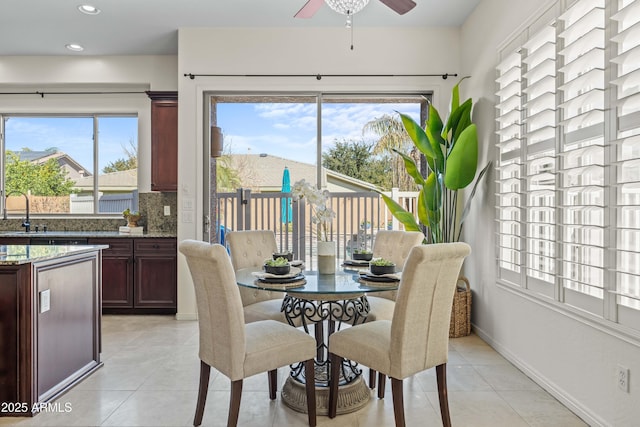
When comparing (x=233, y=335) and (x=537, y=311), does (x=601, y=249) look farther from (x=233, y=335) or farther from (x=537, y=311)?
(x=233, y=335)

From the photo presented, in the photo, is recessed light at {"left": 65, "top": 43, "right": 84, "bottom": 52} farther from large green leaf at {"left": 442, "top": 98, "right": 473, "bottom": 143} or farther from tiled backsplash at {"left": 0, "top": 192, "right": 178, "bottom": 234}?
large green leaf at {"left": 442, "top": 98, "right": 473, "bottom": 143}

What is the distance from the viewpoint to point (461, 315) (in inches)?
146

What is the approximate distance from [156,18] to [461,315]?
4.20m

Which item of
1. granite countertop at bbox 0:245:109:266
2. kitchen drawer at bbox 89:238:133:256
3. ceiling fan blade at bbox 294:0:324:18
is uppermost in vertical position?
ceiling fan blade at bbox 294:0:324:18

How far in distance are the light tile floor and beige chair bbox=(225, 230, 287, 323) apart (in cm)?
52

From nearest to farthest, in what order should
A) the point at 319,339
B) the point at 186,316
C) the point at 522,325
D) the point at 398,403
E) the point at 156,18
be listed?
the point at 398,403 → the point at 319,339 → the point at 522,325 → the point at 156,18 → the point at 186,316

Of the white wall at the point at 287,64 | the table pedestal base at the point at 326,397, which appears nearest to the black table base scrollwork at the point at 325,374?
the table pedestal base at the point at 326,397

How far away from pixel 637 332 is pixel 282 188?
3.61m

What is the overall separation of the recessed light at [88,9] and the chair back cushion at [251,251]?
266cm

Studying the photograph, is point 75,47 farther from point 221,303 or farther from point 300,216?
point 221,303

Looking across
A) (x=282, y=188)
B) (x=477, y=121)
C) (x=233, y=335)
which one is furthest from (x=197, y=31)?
(x=233, y=335)

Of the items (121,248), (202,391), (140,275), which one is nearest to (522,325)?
(202,391)

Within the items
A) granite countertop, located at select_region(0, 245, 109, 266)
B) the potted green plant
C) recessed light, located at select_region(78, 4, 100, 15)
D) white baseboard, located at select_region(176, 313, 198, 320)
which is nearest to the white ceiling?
recessed light, located at select_region(78, 4, 100, 15)

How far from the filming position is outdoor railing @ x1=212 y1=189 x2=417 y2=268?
4.83 meters
